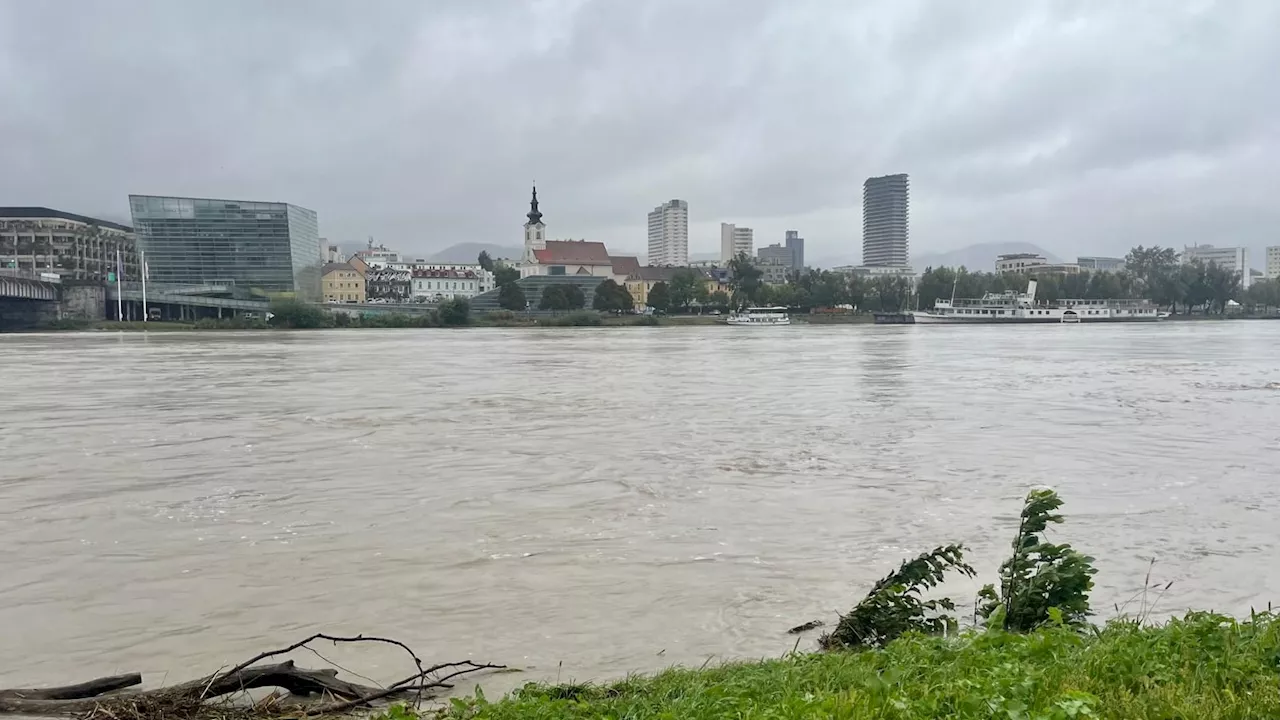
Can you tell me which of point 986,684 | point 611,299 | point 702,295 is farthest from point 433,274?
point 986,684

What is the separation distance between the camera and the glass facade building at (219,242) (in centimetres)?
13638

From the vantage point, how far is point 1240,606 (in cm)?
811

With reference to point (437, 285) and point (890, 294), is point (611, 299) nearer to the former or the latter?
point (890, 294)

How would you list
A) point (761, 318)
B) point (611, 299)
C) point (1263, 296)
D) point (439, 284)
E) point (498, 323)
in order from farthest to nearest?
point (439, 284) < point (1263, 296) < point (611, 299) < point (761, 318) < point (498, 323)

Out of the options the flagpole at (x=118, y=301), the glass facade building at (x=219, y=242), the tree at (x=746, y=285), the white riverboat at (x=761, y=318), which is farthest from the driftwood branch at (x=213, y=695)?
the tree at (x=746, y=285)

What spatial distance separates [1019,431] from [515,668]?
1625cm

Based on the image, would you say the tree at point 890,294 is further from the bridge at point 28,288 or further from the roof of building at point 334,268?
the bridge at point 28,288

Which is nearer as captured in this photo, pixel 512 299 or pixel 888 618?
pixel 888 618

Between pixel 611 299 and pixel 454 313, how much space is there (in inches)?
1076

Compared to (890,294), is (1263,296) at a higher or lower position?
→ lower

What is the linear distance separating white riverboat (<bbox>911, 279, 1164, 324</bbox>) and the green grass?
138491mm

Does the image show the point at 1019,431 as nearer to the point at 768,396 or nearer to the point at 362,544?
the point at 768,396

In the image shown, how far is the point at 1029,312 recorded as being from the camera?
5625 inches

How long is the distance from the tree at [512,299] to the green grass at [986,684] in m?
138
